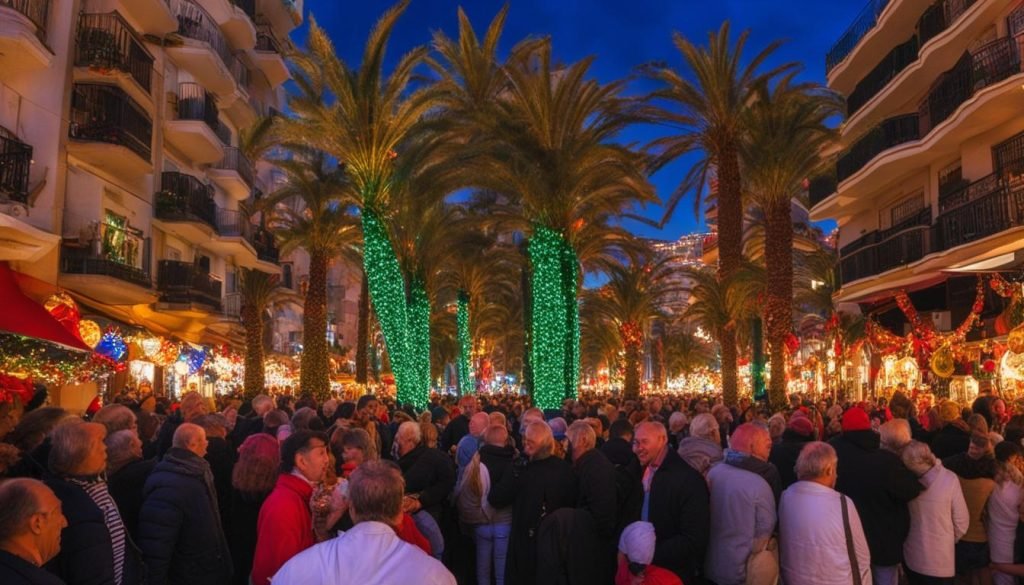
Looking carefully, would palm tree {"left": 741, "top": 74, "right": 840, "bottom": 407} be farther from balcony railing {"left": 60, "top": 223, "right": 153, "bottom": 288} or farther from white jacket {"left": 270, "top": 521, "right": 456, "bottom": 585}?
white jacket {"left": 270, "top": 521, "right": 456, "bottom": 585}

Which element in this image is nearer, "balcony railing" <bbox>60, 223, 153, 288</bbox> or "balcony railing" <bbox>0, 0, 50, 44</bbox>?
"balcony railing" <bbox>0, 0, 50, 44</bbox>

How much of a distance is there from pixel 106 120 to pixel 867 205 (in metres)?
23.2

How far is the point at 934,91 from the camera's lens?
23.1 m

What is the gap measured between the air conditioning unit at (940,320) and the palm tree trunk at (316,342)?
1801 cm

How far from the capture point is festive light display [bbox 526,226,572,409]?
23500 millimetres

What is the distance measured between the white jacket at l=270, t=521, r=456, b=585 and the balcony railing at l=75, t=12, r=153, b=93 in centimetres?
1899

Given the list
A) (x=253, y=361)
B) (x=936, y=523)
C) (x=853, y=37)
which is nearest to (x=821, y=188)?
(x=853, y=37)

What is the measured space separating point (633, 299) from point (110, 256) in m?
23.4

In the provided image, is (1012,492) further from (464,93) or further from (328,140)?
(464,93)

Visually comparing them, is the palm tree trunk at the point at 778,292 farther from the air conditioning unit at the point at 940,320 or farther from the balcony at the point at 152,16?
the balcony at the point at 152,16

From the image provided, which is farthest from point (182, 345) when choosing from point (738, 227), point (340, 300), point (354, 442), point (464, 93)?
point (340, 300)

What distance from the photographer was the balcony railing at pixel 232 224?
3055 cm

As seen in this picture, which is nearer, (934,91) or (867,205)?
(934,91)

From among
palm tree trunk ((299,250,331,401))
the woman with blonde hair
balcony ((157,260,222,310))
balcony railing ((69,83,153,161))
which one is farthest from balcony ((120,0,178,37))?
the woman with blonde hair
